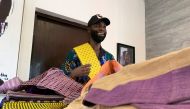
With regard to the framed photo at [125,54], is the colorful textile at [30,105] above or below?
below

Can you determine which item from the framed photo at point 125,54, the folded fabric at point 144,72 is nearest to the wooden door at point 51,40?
the framed photo at point 125,54

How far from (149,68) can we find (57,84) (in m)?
0.36

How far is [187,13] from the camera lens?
2.01 meters

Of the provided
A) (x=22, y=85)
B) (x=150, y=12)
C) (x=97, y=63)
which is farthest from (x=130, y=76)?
(x=150, y=12)

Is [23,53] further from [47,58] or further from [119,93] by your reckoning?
[119,93]

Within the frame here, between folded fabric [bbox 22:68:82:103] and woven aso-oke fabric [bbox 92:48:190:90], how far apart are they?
0.22 meters

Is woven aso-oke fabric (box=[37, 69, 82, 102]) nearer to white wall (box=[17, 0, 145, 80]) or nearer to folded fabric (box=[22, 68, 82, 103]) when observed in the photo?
folded fabric (box=[22, 68, 82, 103])

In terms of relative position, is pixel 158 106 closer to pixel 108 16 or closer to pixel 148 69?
pixel 148 69

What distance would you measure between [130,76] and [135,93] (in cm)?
6

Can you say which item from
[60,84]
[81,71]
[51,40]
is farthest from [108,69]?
[51,40]

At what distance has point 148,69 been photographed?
0.43 m

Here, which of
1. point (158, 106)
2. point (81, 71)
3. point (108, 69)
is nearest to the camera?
point (158, 106)

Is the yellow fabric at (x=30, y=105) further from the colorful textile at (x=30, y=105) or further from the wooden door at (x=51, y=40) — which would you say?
the wooden door at (x=51, y=40)

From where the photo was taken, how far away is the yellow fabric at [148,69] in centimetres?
37
